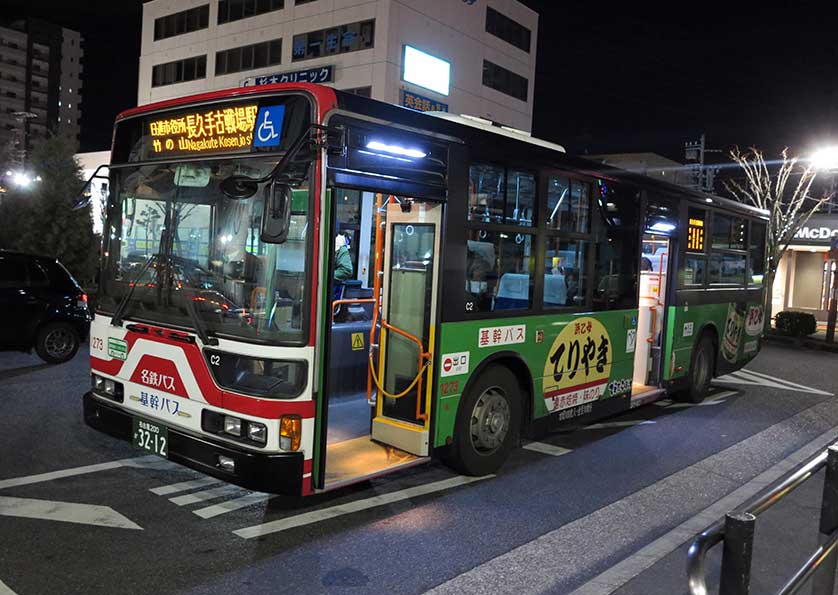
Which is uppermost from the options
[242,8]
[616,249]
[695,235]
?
[242,8]

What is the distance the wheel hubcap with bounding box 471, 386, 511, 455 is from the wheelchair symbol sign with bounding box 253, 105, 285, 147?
2822mm

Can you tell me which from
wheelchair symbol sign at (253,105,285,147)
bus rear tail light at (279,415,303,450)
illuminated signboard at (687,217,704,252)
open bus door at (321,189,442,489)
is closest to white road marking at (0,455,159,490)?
open bus door at (321,189,442,489)

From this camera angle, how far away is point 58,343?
10.8 meters

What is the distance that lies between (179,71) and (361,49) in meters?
15.9

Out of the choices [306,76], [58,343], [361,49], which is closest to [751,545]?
[58,343]

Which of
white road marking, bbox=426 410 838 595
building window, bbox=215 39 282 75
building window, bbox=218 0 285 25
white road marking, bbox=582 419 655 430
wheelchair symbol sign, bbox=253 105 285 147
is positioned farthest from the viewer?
building window, bbox=218 0 285 25

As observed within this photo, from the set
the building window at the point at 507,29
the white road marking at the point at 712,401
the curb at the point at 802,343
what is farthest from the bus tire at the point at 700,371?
the building window at the point at 507,29

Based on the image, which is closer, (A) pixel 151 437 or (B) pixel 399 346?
(A) pixel 151 437

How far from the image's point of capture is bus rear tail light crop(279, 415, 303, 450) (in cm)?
463

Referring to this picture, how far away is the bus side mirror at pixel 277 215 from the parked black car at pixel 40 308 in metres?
7.67

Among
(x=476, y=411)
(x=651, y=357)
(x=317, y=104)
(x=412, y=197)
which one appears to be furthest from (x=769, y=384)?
(x=317, y=104)

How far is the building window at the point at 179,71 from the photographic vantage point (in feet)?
144

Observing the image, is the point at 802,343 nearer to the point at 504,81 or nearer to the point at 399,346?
the point at 399,346

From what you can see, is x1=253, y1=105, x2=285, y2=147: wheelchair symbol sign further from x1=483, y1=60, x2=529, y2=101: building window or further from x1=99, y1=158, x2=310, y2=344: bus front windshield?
x1=483, y1=60, x2=529, y2=101: building window
